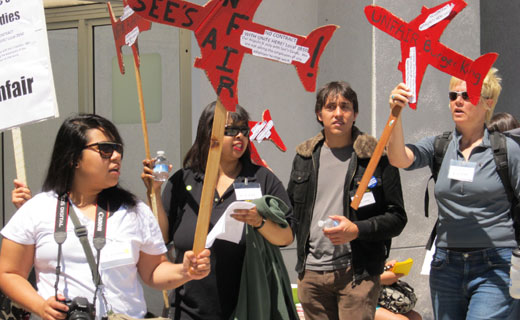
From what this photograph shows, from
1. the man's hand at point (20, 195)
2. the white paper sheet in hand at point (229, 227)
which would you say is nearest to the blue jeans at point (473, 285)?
the white paper sheet in hand at point (229, 227)

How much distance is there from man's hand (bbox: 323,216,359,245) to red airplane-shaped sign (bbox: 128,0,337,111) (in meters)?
1.16

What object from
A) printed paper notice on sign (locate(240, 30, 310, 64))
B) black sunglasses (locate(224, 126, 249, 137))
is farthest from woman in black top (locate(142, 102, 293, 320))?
printed paper notice on sign (locate(240, 30, 310, 64))

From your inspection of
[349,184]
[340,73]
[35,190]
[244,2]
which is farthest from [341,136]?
[35,190]

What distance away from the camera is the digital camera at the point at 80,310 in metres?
2.53

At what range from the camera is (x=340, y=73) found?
656 centimetres

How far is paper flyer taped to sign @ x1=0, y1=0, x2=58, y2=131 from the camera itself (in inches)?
133

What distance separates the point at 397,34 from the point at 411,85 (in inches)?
11.3

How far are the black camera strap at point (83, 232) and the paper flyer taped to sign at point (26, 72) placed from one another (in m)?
0.75

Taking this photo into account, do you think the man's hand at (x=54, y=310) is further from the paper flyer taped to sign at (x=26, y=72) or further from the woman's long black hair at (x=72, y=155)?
the paper flyer taped to sign at (x=26, y=72)

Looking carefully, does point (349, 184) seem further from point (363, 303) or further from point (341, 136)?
point (363, 303)

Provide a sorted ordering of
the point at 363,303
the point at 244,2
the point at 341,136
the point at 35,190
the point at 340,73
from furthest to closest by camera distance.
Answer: the point at 340,73, the point at 35,190, the point at 341,136, the point at 363,303, the point at 244,2

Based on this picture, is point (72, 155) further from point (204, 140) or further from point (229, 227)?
point (204, 140)

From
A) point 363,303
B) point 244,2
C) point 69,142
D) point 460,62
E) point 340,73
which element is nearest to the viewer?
point 244,2

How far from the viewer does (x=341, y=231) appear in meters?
3.66
